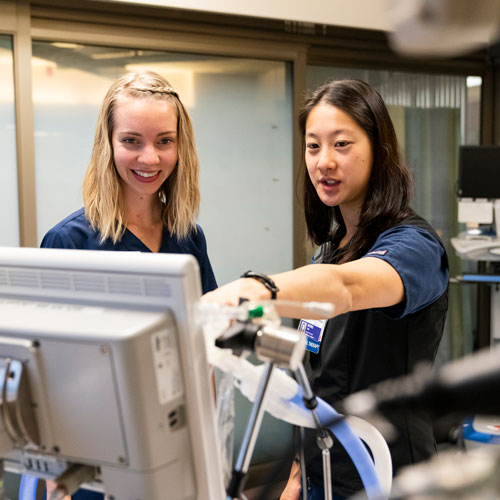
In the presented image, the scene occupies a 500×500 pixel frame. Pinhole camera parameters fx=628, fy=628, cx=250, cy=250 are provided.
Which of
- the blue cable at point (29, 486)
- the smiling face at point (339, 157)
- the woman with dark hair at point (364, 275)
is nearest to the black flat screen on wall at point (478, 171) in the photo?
the woman with dark hair at point (364, 275)

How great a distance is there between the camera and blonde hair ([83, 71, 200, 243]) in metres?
1.54

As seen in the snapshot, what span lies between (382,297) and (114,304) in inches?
18.6

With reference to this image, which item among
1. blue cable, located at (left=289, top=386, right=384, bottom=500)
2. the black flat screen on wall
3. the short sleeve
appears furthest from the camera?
the black flat screen on wall

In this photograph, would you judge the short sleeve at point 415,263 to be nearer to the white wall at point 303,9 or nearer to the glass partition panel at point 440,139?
the white wall at point 303,9

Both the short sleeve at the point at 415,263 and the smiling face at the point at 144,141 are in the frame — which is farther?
the smiling face at the point at 144,141

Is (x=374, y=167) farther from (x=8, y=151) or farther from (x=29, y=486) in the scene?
(x=8, y=151)

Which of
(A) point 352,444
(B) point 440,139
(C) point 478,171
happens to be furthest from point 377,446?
(B) point 440,139

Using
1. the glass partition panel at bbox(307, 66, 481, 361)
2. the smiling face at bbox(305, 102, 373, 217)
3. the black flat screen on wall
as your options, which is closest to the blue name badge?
the smiling face at bbox(305, 102, 373, 217)

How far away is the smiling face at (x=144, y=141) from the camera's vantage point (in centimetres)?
153

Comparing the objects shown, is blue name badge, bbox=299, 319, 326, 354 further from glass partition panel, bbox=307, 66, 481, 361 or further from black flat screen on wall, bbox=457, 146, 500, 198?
glass partition panel, bbox=307, 66, 481, 361

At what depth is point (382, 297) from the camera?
103cm

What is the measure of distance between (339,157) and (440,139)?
2.33 metres

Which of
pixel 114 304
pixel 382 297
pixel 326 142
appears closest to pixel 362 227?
pixel 326 142

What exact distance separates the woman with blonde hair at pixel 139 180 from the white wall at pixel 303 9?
3.42 ft
